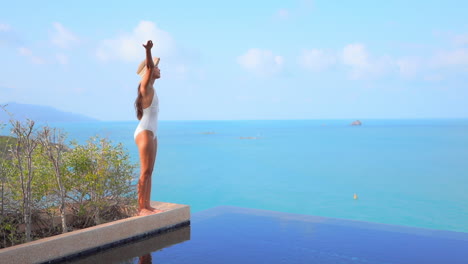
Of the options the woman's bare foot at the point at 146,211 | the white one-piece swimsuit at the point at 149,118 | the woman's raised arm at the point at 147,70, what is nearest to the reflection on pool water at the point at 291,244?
the woman's bare foot at the point at 146,211

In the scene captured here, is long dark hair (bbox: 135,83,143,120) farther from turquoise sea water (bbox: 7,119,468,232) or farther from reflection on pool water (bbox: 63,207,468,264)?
turquoise sea water (bbox: 7,119,468,232)

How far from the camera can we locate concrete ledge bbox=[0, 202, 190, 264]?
3.89 metres

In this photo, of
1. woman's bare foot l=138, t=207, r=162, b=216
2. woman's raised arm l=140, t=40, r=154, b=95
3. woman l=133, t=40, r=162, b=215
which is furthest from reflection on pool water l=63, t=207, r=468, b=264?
woman's raised arm l=140, t=40, r=154, b=95

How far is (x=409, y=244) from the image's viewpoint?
495 centimetres

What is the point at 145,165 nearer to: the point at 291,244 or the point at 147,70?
the point at 147,70

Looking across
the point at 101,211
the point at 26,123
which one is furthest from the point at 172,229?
the point at 26,123

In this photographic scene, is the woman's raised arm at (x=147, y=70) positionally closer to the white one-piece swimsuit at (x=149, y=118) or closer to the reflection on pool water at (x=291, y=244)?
the white one-piece swimsuit at (x=149, y=118)

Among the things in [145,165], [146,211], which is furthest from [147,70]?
[146,211]

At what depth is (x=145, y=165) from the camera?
16.7ft

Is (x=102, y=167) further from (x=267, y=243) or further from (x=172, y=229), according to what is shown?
(x=267, y=243)

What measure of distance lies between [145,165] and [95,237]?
974mm

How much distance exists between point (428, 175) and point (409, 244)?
14.5 meters

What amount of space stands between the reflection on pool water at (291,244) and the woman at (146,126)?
535 mm

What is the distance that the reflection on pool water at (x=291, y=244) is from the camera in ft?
14.4
